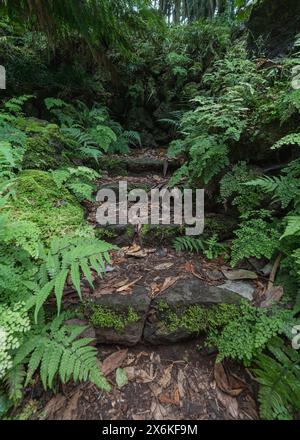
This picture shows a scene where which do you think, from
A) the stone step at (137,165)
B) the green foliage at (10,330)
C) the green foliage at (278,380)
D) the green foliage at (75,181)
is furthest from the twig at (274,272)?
the stone step at (137,165)

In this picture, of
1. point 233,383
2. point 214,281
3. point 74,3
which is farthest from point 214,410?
point 74,3

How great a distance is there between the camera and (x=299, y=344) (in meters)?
1.85

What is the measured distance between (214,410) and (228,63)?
15.2 feet

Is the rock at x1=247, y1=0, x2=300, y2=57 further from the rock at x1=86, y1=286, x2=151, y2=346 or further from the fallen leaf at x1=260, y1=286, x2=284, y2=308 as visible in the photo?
the rock at x1=86, y1=286, x2=151, y2=346

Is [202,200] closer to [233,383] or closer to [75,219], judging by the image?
[75,219]

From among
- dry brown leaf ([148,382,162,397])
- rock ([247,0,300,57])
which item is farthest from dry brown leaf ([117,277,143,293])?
rock ([247,0,300,57])

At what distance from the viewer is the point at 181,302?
2.22m

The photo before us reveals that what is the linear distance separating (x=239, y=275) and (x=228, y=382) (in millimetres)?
974

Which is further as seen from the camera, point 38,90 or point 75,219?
point 38,90

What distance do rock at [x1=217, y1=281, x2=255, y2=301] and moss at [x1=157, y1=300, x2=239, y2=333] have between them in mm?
223

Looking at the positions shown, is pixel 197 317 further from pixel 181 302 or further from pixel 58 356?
pixel 58 356

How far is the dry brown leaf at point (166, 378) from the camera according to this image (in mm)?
1897

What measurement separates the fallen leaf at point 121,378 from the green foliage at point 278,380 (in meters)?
0.93

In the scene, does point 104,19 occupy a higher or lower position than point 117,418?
higher
